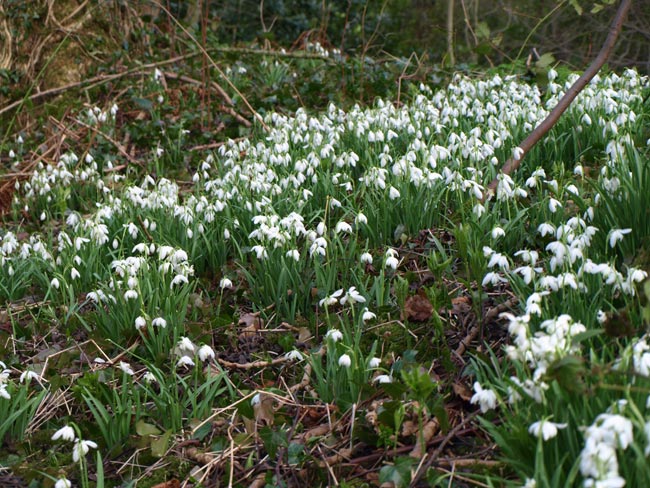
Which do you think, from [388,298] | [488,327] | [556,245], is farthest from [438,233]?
[556,245]

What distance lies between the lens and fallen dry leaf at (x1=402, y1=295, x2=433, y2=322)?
2.83 metres

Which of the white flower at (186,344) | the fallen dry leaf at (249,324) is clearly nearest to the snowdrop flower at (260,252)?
the fallen dry leaf at (249,324)

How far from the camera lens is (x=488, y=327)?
8.69 feet

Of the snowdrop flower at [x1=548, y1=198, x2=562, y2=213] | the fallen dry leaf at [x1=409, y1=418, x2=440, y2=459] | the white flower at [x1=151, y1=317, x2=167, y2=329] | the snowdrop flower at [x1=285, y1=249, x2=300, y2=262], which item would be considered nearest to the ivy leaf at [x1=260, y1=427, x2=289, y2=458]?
the fallen dry leaf at [x1=409, y1=418, x2=440, y2=459]

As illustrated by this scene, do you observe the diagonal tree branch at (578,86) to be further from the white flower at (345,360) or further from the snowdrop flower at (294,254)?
the white flower at (345,360)

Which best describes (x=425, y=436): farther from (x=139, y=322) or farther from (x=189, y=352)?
(x=139, y=322)

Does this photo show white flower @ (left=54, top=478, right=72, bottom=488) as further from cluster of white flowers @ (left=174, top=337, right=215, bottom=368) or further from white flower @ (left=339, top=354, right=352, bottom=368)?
white flower @ (left=339, top=354, right=352, bottom=368)

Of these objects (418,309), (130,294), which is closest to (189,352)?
(130,294)

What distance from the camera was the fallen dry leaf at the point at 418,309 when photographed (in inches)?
111

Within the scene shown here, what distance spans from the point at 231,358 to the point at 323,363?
0.40 metres

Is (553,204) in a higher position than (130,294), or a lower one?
higher

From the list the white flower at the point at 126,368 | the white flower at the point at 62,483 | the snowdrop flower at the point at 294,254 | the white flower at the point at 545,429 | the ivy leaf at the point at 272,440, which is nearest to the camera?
the white flower at the point at 545,429

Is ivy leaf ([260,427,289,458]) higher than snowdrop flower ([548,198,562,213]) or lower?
lower

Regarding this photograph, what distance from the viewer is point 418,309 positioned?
2850mm
